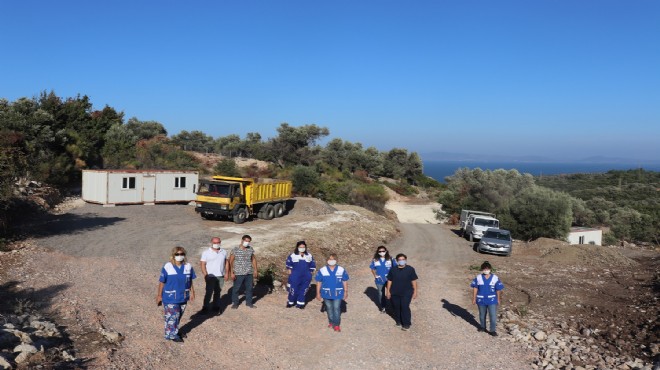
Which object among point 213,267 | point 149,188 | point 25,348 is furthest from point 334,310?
point 149,188

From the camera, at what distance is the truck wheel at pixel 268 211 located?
2631cm

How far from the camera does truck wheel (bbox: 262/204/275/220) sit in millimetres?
26312

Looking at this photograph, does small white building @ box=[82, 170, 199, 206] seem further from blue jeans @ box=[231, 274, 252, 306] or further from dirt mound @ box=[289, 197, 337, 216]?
blue jeans @ box=[231, 274, 252, 306]

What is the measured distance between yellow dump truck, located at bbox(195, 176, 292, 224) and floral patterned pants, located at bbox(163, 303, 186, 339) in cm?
1531

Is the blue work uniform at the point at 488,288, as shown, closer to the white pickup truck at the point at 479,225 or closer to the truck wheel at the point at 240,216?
the truck wheel at the point at 240,216

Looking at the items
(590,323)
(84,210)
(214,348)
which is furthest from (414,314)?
(84,210)

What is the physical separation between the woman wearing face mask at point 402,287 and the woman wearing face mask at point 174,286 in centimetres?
394

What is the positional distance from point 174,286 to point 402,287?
434 cm

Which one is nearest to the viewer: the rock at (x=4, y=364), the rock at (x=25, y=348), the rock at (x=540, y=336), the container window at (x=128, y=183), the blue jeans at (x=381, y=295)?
the rock at (x=4, y=364)

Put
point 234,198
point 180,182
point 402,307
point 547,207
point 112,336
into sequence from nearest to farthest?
point 112,336, point 402,307, point 234,198, point 180,182, point 547,207

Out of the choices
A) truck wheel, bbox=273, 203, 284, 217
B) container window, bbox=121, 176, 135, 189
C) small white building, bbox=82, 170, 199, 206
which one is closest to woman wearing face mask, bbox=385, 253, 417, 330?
small white building, bbox=82, 170, 199, 206

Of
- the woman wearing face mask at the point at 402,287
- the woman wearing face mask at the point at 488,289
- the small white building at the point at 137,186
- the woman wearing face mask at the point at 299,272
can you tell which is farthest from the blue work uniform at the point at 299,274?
the small white building at the point at 137,186

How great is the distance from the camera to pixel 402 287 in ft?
31.3

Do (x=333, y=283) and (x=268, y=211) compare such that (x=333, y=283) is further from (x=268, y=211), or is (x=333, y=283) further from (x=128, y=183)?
(x=128, y=183)
